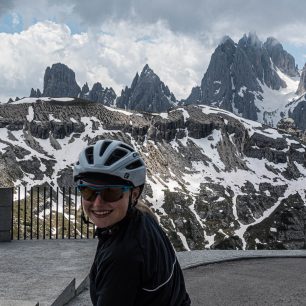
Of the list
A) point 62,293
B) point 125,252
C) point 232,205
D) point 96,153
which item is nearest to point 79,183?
point 96,153

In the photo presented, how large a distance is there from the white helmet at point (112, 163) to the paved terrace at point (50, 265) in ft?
13.8

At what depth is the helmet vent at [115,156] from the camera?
4.00 m

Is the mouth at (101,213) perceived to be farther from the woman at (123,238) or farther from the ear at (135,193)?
the ear at (135,193)

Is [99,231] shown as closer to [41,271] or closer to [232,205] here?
[41,271]

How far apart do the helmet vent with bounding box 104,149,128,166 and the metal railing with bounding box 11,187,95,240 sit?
733 mm

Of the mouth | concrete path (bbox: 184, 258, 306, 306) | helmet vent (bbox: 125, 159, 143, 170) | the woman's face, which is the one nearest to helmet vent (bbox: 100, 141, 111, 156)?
helmet vent (bbox: 125, 159, 143, 170)

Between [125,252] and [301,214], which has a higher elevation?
[125,252]

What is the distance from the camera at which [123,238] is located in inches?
142

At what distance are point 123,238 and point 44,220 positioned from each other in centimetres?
1483

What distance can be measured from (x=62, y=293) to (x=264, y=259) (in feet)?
28.9

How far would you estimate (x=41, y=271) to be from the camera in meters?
11.6

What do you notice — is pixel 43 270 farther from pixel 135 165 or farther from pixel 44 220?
pixel 135 165

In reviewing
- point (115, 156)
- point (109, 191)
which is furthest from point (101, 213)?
point (115, 156)

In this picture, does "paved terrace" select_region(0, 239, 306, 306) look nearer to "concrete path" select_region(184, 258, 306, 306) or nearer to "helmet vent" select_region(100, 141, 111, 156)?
"concrete path" select_region(184, 258, 306, 306)
